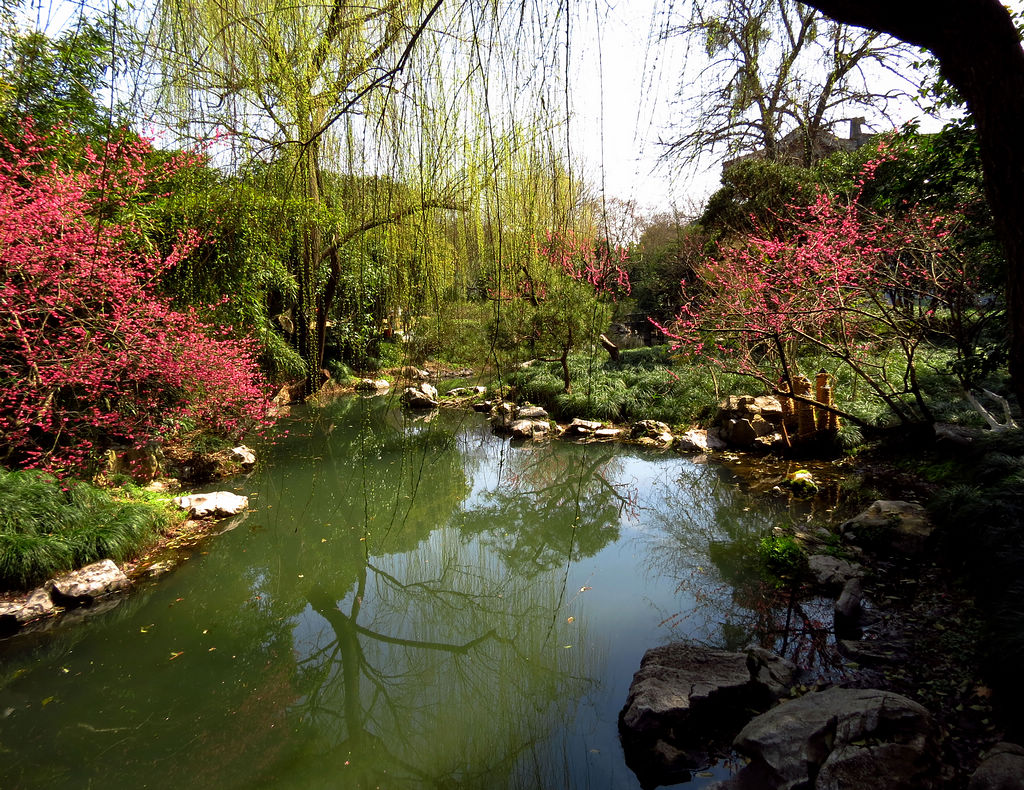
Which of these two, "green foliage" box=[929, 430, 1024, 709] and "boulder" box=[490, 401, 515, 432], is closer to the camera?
"green foliage" box=[929, 430, 1024, 709]

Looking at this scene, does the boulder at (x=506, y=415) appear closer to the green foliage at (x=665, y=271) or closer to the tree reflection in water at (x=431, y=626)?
Answer: the tree reflection in water at (x=431, y=626)

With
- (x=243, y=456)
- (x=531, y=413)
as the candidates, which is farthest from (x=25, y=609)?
(x=531, y=413)

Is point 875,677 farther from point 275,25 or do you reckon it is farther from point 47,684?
point 47,684

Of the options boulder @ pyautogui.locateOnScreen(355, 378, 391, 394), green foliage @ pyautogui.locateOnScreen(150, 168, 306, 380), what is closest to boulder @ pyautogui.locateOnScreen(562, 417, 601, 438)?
green foliage @ pyautogui.locateOnScreen(150, 168, 306, 380)

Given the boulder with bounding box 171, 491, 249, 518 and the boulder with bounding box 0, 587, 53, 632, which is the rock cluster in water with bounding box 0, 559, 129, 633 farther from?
the boulder with bounding box 171, 491, 249, 518

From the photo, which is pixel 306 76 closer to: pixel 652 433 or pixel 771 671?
pixel 771 671

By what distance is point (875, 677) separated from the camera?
2.13m

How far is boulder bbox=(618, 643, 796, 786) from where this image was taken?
192 centimetres

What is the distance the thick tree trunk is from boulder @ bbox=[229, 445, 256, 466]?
561 centimetres

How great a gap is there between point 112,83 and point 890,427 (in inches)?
225

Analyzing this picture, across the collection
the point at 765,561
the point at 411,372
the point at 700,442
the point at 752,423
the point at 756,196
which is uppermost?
the point at 756,196

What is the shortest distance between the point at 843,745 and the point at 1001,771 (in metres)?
0.36

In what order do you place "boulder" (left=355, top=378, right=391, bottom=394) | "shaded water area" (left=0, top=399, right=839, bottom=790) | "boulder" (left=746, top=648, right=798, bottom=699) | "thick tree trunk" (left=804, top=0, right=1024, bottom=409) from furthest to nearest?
"boulder" (left=355, top=378, right=391, bottom=394), "boulder" (left=746, top=648, right=798, bottom=699), "shaded water area" (left=0, top=399, right=839, bottom=790), "thick tree trunk" (left=804, top=0, right=1024, bottom=409)

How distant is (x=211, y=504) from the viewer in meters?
4.29
